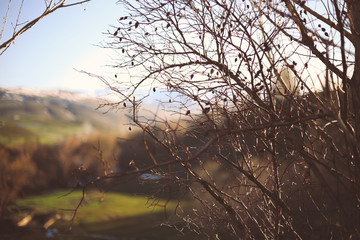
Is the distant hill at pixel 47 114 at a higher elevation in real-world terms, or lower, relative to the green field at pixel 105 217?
higher

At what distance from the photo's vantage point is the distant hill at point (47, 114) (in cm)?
652

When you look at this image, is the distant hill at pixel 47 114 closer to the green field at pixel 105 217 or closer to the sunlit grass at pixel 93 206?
the green field at pixel 105 217

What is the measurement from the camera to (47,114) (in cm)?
675

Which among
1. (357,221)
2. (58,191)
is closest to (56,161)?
(58,191)

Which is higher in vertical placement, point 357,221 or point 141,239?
point 357,221

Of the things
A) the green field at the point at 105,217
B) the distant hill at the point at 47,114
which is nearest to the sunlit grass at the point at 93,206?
the green field at the point at 105,217

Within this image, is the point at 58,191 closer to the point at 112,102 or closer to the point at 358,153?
the point at 112,102

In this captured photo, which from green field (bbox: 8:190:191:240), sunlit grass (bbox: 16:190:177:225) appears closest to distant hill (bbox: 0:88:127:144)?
green field (bbox: 8:190:191:240)

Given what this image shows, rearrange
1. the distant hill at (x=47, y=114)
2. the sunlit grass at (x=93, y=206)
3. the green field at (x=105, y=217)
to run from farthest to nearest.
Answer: the sunlit grass at (x=93, y=206) < the green field at (x=105, y=217) < the distant hill at (x=47, y=114)

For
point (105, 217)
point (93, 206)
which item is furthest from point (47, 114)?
point (93, 206)

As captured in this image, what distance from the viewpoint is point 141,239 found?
7.53 m

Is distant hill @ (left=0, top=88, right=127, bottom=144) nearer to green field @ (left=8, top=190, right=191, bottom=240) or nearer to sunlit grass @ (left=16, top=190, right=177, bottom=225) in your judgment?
green field @ (left=8, top=190, right=191, bottom=240)

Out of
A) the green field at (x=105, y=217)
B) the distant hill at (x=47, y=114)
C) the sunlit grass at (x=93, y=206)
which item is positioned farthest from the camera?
the sunlit grass at (x=93, y=206)

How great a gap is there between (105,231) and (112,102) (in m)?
5.94
